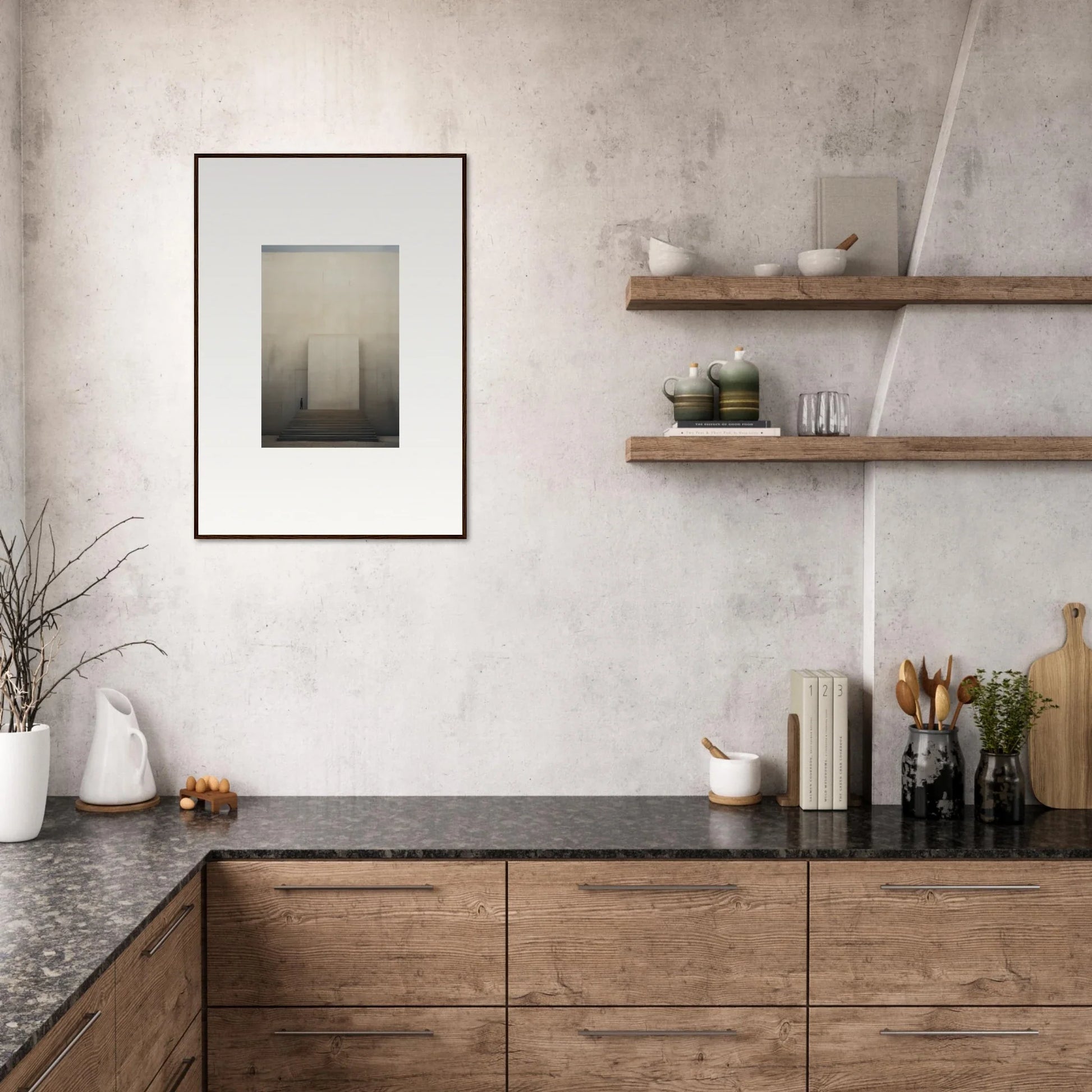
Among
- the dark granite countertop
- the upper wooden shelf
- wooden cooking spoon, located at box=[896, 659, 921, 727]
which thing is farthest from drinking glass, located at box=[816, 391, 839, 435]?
the dark granite countertop

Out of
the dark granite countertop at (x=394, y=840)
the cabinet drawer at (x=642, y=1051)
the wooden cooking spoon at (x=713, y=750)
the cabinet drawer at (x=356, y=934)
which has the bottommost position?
the cabinet drawer at (x=642, y=1051)

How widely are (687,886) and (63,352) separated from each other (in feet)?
6.44

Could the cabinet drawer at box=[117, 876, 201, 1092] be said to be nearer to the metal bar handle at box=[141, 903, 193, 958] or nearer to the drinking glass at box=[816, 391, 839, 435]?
the metal bar handle at box=[141, 903, 193, 958]

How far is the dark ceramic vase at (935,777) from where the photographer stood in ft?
7.66

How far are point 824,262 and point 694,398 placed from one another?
0.45 metres

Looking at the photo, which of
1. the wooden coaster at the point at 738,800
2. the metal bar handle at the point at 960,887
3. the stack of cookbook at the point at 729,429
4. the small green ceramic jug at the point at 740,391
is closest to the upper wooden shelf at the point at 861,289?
the small green ceramic jug at the point at 740,391

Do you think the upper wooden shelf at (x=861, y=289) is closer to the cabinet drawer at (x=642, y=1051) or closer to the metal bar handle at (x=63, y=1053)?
the cabinet drawer at (x=642, y=1051)

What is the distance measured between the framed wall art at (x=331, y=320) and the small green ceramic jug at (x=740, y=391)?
0.65 metres

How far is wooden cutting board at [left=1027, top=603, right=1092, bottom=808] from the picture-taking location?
8.03ft

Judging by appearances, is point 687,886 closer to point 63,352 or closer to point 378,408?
point 378,408

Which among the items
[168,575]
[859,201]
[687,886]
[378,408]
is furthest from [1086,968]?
[168,575]

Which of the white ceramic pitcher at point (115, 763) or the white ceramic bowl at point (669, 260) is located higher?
the white ceramic bowl at point (669, 260)

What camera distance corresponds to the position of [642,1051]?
81.6 inches

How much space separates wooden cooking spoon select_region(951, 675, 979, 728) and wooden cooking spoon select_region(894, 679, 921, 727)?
0.27 ft
